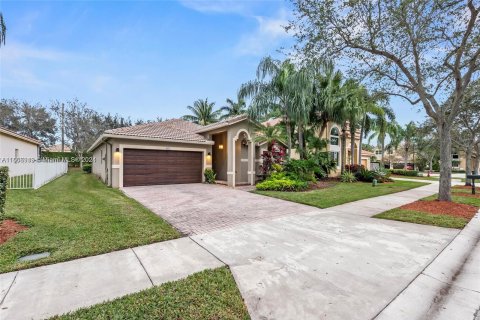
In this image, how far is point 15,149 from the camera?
1728cm

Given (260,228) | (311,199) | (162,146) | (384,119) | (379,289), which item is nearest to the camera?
(379,289)

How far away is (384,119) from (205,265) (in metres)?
22.2

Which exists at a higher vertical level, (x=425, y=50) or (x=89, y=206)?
(x=425, y=50)

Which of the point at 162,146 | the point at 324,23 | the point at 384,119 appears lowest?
the point at 162,146

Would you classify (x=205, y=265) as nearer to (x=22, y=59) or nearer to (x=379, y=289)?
(x=379, y=289)

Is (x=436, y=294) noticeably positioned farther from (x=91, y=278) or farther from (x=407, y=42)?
(x=407, y=42)

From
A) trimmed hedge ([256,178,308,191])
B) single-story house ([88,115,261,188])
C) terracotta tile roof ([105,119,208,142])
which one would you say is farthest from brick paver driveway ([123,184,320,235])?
terracotta tile roof ([105,119,208,142])

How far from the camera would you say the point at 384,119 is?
66.4 ft

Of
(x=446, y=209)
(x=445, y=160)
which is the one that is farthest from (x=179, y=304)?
(x=445, y=160)

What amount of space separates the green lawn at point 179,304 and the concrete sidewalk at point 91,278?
0.19 meters

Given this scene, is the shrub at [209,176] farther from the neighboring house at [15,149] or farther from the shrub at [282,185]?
the neighboring house at [15,149]

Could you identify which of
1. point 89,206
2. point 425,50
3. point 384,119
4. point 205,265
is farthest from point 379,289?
point 384,119

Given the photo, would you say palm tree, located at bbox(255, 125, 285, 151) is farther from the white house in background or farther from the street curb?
the white house in background

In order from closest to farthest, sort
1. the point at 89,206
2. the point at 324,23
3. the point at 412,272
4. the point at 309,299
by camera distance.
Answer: the point at 309,299
the point at 412,272
the point at 89,206
the point at 324,23
